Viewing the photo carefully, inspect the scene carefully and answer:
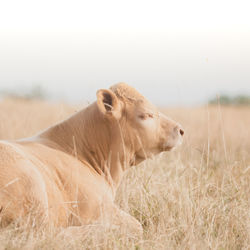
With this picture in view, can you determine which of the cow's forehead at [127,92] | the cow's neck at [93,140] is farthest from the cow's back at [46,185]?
the cow's forehead at [127,92]

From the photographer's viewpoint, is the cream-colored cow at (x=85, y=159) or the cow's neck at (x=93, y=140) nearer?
the cream-colored cow at (x=85, y=159)

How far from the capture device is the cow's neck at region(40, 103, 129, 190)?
464 centimetres

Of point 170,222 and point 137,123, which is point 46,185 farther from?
point 170,222

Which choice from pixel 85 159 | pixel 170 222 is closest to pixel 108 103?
pixel 85 159

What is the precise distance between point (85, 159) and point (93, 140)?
0.21m

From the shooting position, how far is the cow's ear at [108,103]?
4441 mm

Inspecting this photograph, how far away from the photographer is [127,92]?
4719mm

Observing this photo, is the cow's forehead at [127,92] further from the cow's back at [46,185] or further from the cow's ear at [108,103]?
the cow's back at [46,185]

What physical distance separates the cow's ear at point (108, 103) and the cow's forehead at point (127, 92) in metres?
0.15

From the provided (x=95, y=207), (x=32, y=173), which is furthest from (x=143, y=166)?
(x=32, y=173)

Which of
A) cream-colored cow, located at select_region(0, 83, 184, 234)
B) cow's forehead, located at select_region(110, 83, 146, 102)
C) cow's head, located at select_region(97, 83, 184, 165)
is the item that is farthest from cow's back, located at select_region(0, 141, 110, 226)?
cow's forehead, located at select_region(110, 83, 146, 102)

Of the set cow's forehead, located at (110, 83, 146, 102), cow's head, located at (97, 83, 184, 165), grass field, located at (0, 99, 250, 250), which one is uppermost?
cow's forehead, located at (110, 83, 146, 102)

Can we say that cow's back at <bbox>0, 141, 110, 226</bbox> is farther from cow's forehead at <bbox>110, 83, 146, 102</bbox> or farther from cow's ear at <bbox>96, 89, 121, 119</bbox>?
cow's forehead at <bbox>110, 83, 146, 102</bbox>

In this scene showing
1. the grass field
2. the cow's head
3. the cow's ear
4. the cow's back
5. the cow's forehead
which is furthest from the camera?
the cow's forehead
